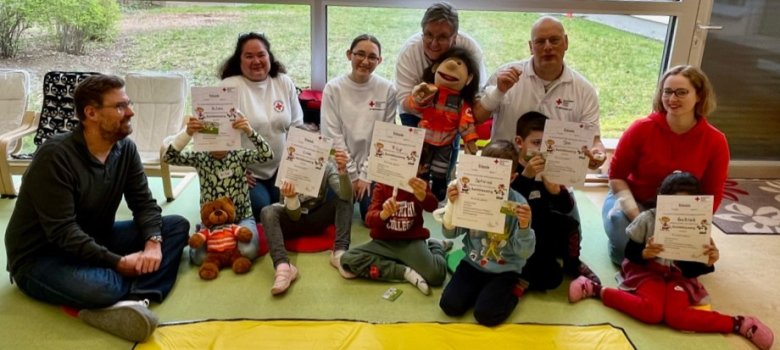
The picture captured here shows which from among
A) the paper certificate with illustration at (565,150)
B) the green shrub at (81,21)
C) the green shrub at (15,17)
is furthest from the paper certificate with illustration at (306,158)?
the green shrub at (15,17)

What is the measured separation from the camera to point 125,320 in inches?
84.0

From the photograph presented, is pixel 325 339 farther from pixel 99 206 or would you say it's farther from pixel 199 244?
pixel 99 206

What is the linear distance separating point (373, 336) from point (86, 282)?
3.74ft

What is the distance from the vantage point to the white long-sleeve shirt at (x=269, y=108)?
306 cm

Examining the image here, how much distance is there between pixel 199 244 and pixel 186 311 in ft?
1.30

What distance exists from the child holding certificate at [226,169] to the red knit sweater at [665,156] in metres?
1.80

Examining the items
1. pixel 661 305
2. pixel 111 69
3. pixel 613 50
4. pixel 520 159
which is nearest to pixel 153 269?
pixel 520 159

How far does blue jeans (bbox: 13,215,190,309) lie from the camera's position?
7.18ft

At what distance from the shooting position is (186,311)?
234cm

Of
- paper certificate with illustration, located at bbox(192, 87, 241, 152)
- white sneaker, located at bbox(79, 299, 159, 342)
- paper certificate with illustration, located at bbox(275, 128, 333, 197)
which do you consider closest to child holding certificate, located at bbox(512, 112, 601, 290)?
paper certificate with illustration, located at bbox(275, 128, 333, 197)

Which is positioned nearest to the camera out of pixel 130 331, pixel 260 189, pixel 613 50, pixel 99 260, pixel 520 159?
pixel 130 331

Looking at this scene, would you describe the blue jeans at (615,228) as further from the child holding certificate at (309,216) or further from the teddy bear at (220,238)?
the teddy bear at (220,238)

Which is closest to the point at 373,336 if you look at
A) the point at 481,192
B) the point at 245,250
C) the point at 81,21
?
the point at 481,192

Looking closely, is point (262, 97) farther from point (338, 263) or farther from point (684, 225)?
point (684, 225)
